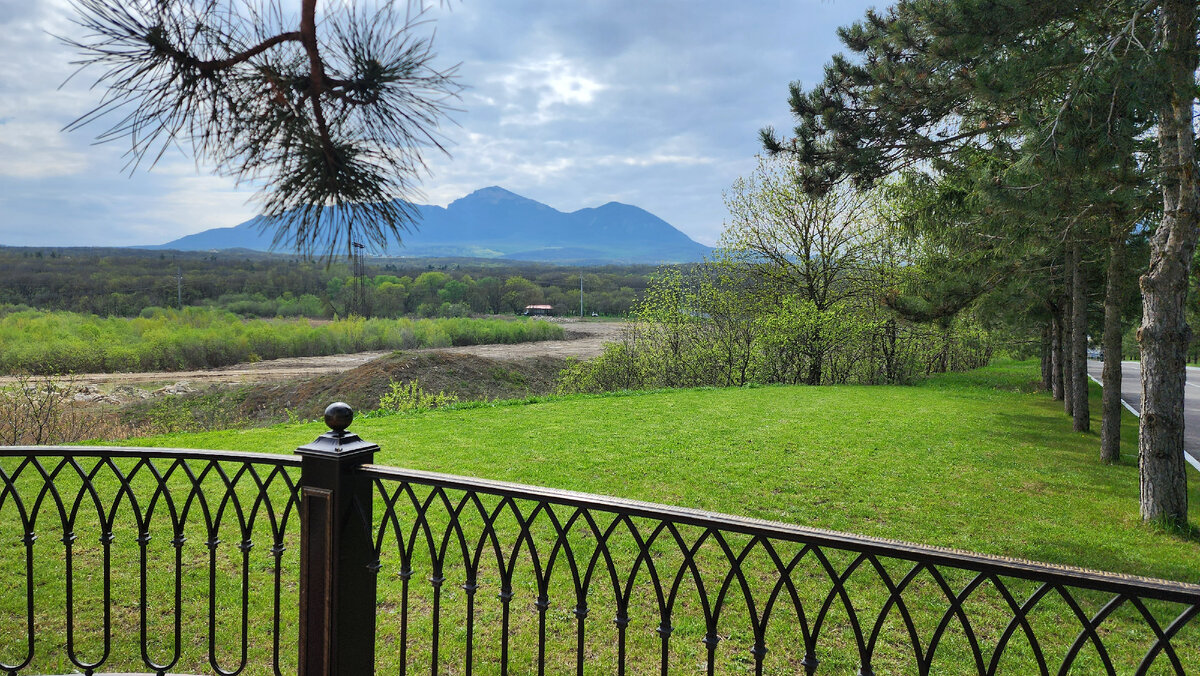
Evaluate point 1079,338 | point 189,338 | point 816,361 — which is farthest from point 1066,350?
point 189,338

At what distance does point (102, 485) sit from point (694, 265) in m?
14.7

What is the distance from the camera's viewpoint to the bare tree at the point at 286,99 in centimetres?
177

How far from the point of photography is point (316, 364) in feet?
92.3

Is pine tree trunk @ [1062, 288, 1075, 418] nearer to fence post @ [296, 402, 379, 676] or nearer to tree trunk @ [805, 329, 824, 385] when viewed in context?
tree trunk @ [805, 329, 824, 385]

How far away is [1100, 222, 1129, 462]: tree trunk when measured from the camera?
7.08 meters

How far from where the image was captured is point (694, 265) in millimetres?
17766

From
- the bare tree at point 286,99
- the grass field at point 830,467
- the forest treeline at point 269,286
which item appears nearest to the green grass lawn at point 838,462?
the grass field at point 830,467

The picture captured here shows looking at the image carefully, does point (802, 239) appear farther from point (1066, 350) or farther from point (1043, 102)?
point (1043, 102)

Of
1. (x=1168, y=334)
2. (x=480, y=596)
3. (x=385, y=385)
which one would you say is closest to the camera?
(x=480, y=596)

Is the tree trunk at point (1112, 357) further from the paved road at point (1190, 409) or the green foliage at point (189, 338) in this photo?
the green foliage at point (189, 338)

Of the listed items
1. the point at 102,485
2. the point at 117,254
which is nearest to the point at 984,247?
the point at 102,485

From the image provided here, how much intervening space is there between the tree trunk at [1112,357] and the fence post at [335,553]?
28.0ft

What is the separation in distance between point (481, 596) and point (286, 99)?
3.31 metres

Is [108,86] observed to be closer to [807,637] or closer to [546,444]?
[807,637]
